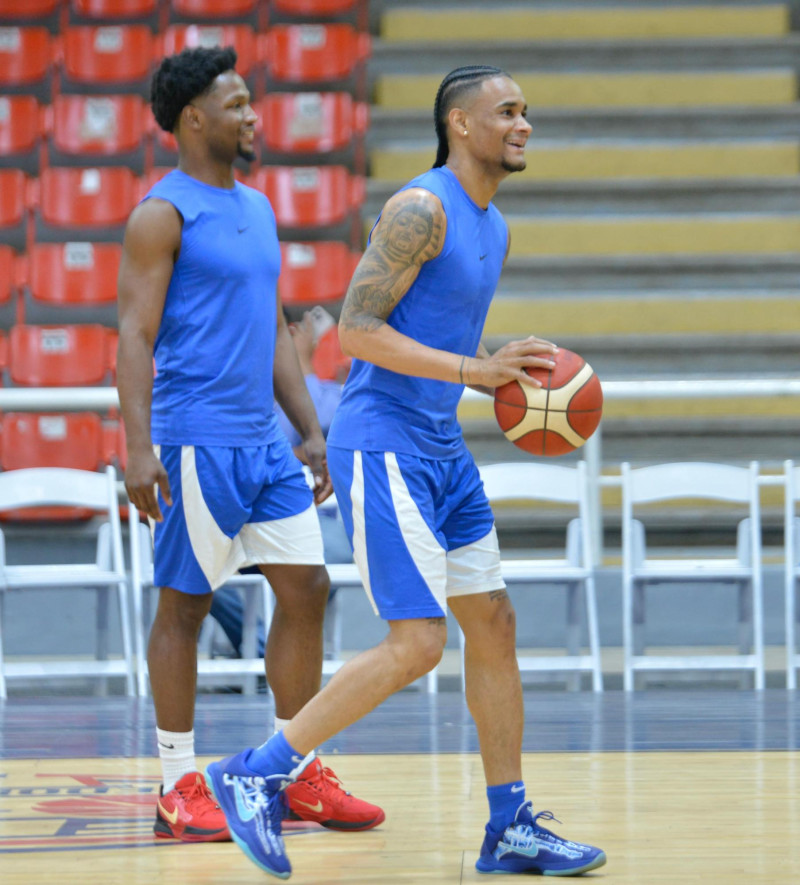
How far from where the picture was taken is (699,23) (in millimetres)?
8609

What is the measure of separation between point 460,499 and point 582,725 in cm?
188

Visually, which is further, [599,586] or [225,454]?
[599,586]

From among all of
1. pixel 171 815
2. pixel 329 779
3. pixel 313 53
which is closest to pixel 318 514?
pixel 329 779

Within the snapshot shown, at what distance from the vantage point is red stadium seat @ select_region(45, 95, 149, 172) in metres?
8.02

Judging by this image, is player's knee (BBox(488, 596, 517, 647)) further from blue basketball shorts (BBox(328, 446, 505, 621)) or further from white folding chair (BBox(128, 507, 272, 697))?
white folding chair (BBox(128, 507, 272, 697))

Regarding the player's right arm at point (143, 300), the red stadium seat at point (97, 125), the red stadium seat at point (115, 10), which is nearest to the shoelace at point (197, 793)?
the player's right arm at point (143, 300)

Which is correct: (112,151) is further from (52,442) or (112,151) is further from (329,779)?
(329,779)

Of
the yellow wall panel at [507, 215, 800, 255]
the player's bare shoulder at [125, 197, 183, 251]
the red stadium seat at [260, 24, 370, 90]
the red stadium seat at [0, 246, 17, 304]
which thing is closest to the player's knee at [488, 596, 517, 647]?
the player's bare shoulder at [125, 197, 183, 251]

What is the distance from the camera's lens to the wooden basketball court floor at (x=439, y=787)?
264 cm

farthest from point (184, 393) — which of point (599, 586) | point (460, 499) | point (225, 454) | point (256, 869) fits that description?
point (599, 586)

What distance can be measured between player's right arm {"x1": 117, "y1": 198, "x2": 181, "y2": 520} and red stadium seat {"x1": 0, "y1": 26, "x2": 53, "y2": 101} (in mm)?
6125

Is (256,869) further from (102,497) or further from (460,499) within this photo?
(102,497)

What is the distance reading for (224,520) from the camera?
294 cm

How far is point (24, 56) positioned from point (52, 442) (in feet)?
10.2
